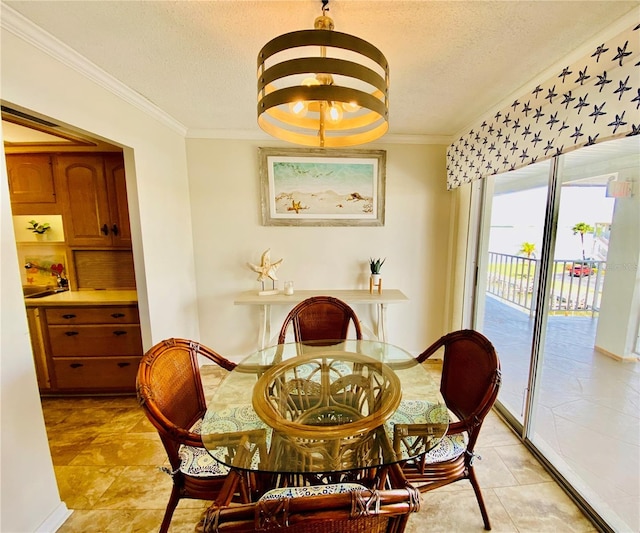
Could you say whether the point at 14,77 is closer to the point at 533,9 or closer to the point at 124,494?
the point at 124,494

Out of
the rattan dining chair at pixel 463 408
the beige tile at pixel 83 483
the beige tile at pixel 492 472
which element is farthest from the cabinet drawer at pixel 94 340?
the beige tile at pixel 492 472

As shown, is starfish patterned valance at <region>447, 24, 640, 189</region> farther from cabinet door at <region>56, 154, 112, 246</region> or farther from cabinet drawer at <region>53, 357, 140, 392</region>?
cabinet drawer at <region>53, 357, 140, 392</region>

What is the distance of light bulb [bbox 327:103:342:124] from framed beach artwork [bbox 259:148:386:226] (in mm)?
1544

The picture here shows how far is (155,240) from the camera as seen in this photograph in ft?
7.17

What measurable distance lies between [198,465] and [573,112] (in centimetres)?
248

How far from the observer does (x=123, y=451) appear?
1838 mm

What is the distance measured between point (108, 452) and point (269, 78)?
8.07 ft

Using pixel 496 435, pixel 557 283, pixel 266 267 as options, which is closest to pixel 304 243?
pixel 266 267

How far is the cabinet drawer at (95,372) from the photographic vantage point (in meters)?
2.30

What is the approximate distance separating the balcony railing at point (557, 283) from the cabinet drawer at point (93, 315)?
3.17m

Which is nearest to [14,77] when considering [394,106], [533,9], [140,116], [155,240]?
[140,116]

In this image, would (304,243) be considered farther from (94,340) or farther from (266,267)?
(94,340)

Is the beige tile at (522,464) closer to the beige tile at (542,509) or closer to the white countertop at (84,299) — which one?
the beige tile at (542,509)

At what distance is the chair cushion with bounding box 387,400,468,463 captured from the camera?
1.25 meters
